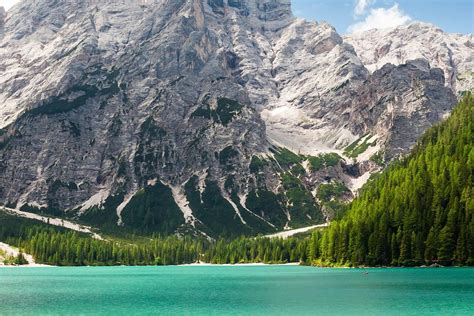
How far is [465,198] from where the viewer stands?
167250 mm

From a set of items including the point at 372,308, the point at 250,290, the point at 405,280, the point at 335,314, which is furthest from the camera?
the point at 405,280

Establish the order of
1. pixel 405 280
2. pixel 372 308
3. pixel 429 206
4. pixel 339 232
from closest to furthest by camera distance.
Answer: pixel 372 308 < pixel 405 280 < pixel 429 206 < pixel 339 232

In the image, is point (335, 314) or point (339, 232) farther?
point (339, 232)

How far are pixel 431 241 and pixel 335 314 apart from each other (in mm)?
96940

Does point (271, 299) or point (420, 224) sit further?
point (420, 224)

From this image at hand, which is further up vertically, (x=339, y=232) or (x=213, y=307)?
(x=339, y=232)

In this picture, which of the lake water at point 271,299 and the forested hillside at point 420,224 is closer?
the lake water at point 271,299

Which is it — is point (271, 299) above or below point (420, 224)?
below

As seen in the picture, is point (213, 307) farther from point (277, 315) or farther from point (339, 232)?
point (339, 232)

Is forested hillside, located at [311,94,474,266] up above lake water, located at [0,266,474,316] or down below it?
above

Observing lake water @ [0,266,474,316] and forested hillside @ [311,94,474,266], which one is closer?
→ lake water @ [0,266,474,316]

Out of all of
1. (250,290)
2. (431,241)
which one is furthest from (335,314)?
(431,241)

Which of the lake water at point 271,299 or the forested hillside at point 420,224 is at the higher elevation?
the forested hillside at point 420,224

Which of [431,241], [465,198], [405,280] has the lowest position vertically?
[405,280]
